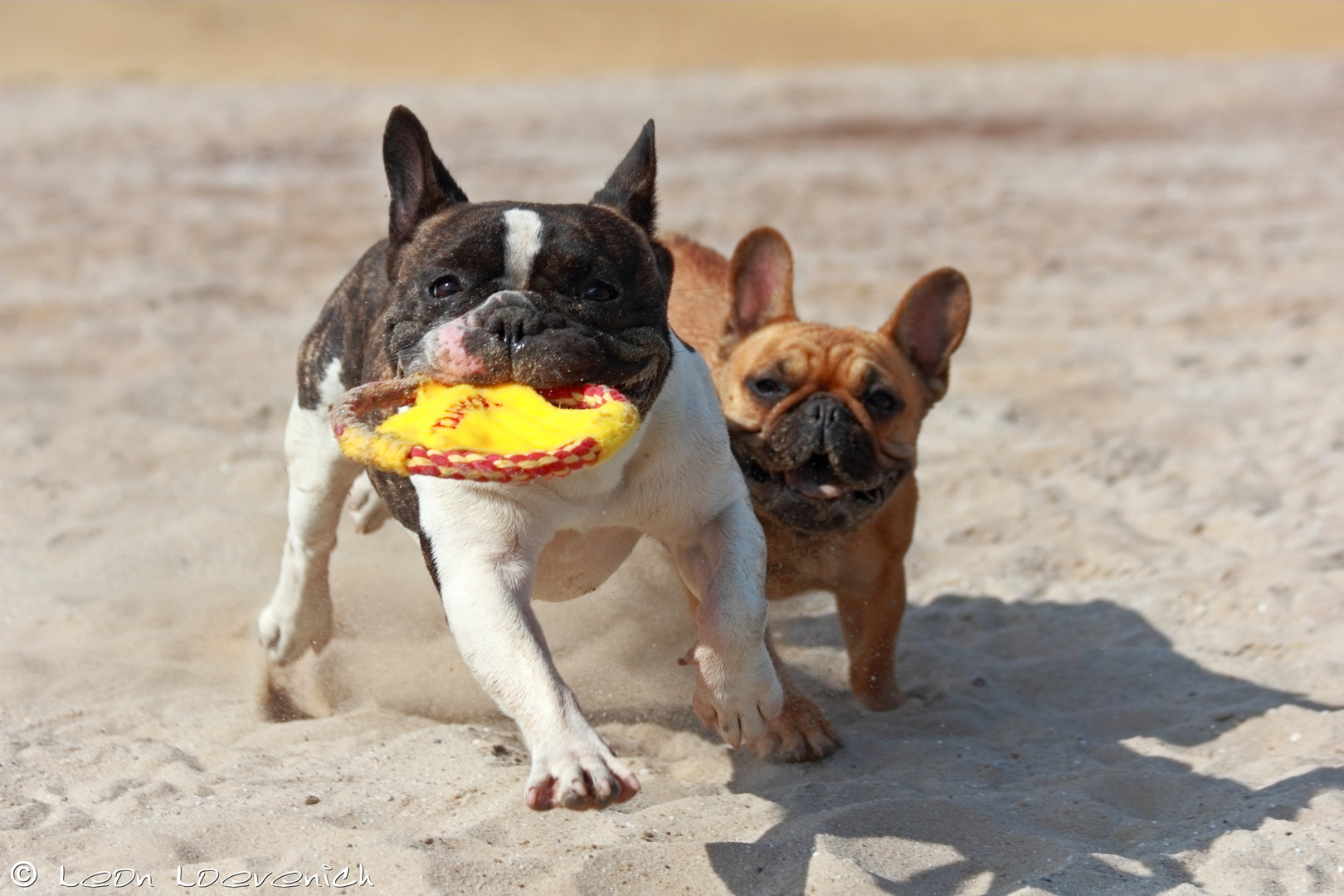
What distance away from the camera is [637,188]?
4039 millimetres

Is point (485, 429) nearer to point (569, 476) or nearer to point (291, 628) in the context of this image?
point (569, 476)

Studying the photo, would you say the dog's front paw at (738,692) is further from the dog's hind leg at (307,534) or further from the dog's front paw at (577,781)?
the dog's hind leg at (307,534)

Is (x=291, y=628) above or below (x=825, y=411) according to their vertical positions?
below

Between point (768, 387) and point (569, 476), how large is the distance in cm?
172

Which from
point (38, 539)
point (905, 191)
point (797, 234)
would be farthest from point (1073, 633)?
point (905, 191)

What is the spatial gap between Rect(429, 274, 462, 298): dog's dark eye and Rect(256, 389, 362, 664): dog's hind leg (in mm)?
1105

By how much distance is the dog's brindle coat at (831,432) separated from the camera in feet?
15.8

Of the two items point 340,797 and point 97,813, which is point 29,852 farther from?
point 340,797

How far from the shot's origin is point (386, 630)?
17.7ft

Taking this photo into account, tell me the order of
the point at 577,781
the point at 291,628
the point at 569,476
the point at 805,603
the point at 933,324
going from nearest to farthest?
the point at 577,781
the point at 569,476
the point at 291,628
the point at 933,324
the point at 805,603

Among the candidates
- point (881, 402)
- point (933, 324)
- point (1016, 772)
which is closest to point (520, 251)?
point (881, 402)

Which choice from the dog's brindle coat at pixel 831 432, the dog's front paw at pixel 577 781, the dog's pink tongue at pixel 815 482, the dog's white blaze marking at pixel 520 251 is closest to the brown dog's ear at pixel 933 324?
the dog's brindle coat at pixel 831 432

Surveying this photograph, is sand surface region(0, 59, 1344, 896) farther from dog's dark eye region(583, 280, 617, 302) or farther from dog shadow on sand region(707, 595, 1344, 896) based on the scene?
dog's dark eye region(583, 280, 617, 302)

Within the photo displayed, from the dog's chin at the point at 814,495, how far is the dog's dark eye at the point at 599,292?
1.42 metres
